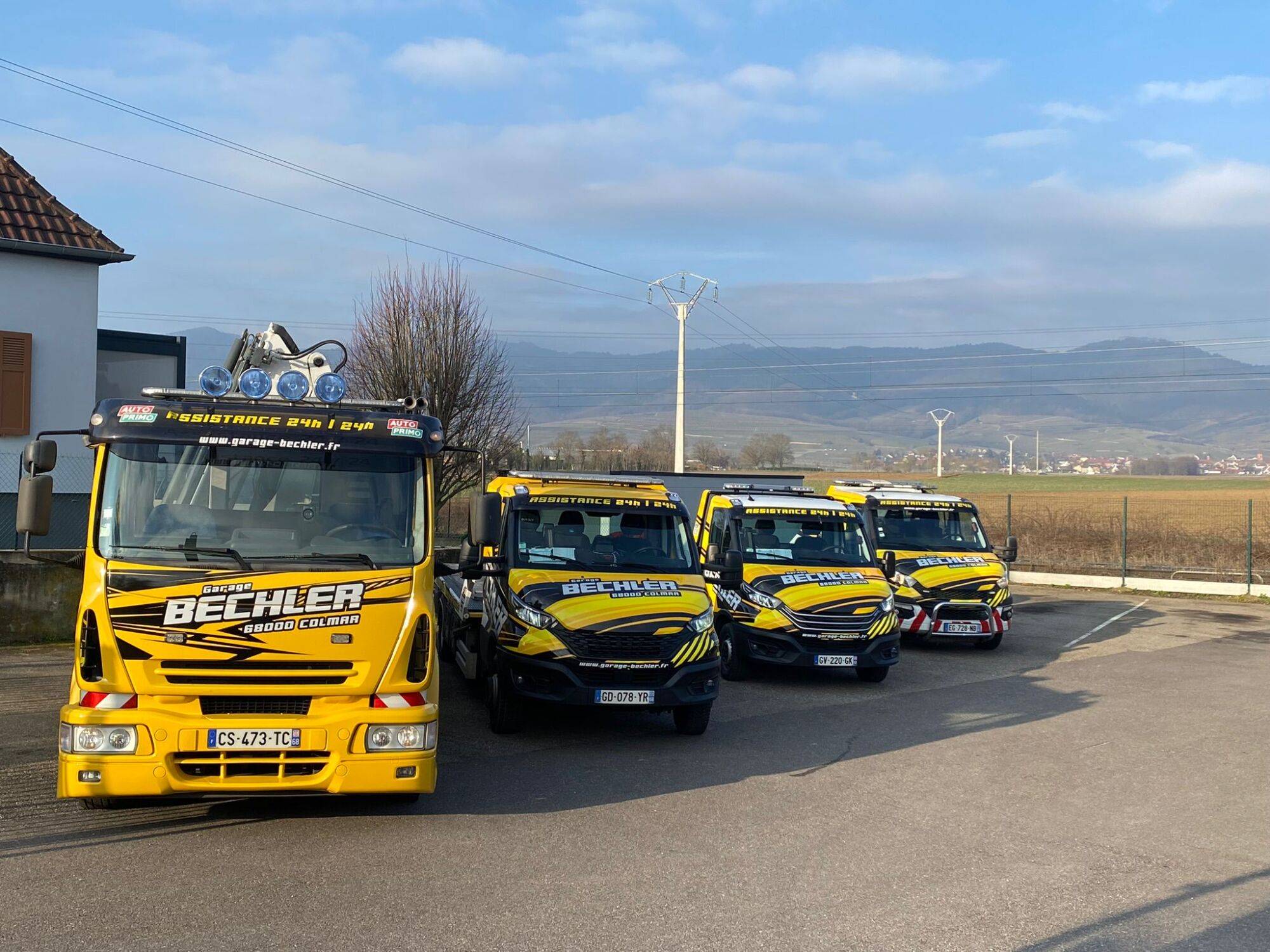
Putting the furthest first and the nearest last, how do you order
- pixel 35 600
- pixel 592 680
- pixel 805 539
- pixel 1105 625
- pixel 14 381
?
pixel 1105 625 → pixel 14 381 → pixel 805 539 → pixel 35 600 → pixel 592 680

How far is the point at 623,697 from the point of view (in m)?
9.73

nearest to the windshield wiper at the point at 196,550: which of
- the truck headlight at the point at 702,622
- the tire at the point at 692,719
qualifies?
the truck headlight at the point at 702,622

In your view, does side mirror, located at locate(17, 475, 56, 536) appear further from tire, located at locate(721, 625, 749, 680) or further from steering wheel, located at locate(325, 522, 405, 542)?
tire, located at locate(721, 625, 749, 680)

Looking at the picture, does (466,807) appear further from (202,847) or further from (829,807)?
(829,807)

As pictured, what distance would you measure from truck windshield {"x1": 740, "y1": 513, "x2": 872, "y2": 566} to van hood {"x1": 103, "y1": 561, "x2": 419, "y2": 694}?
7821mm

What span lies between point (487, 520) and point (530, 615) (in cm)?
180

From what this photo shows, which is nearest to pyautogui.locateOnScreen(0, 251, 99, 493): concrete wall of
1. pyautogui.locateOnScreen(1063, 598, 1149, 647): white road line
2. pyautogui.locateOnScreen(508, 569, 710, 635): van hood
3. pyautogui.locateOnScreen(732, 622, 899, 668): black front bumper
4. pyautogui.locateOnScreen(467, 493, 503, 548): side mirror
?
pyautogui.locateOnScreen(508, 569, 710, 635): van hood

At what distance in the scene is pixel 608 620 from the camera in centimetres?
980

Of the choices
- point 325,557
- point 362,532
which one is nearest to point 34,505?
point 325,557

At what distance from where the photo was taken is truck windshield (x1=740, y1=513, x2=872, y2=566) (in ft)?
46.9

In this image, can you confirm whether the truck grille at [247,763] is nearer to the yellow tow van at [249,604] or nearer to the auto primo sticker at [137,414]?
the yellow tow van at [249,604]

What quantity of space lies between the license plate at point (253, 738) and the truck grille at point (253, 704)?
0.37ft

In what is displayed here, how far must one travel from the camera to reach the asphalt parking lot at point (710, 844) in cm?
562

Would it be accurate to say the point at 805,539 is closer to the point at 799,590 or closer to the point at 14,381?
the point at 799,590
